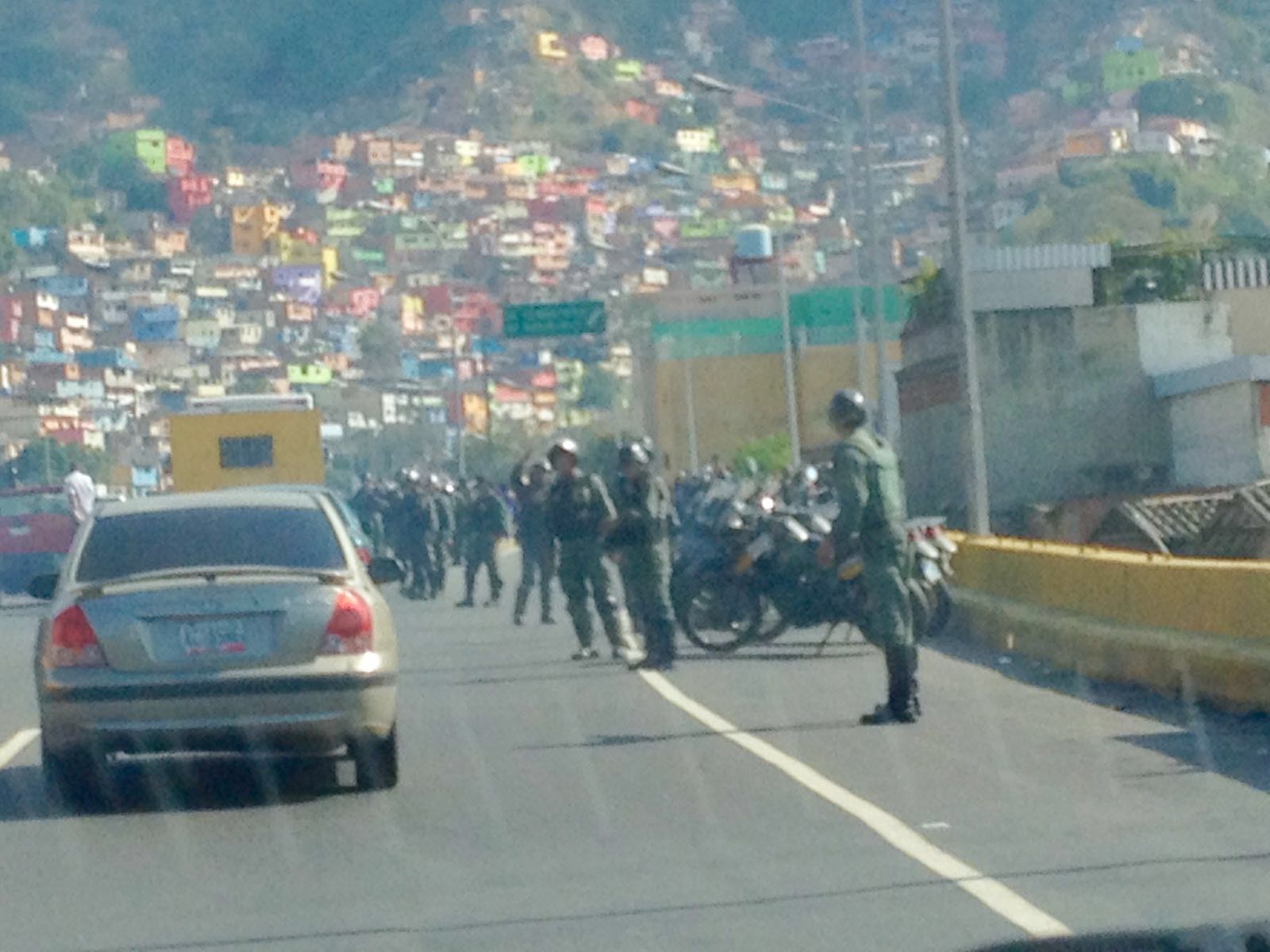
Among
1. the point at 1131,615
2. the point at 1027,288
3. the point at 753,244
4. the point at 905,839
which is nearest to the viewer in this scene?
the point at 905,839

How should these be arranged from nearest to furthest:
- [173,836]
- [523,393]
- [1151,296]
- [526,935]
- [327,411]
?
[526,935] < [173,836] < [1151,296] < [327,411] < [523,393]

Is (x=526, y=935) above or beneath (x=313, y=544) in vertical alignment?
beneath

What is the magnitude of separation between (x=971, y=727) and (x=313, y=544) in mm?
3655

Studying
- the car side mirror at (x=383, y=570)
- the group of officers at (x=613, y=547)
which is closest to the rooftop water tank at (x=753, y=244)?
the group of officers at (x=613, y=547)

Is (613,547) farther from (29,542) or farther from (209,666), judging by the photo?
→ (29,542)

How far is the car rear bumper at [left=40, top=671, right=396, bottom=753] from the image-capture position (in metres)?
11.4

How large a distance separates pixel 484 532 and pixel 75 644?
62.5 ft

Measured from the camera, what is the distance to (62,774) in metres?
11.8

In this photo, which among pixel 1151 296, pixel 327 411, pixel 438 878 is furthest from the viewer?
pixel 327 411

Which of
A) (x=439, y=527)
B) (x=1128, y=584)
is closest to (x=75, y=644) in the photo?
(x=1128, y=584)

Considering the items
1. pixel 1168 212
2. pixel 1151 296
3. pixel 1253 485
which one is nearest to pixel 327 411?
pixel 1168 212

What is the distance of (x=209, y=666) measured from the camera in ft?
37.9

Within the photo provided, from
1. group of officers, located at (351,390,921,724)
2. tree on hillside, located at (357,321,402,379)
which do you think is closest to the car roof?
group of officers, located at (351,390,921,724)

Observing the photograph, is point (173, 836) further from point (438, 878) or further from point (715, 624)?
point (715, 624)
